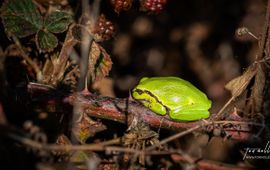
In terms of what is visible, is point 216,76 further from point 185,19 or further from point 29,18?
point 29,18

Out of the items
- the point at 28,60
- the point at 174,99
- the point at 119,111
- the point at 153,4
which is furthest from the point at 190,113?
the point at 28,60

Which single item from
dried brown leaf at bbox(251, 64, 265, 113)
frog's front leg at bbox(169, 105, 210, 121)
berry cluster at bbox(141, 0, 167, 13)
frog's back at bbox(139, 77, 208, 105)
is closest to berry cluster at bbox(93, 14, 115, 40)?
berry cluster at bbox(141, 0, 167, 13)

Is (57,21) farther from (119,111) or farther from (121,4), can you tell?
(119,111)

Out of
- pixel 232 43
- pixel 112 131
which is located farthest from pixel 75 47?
pixel 232 43

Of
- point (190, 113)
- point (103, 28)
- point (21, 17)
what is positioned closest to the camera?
point (190, 113)

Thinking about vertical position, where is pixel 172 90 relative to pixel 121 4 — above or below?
below

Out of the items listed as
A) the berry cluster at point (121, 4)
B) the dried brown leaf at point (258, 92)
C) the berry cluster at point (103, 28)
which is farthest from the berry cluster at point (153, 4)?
the dried brown leaf at point (258, 92)
